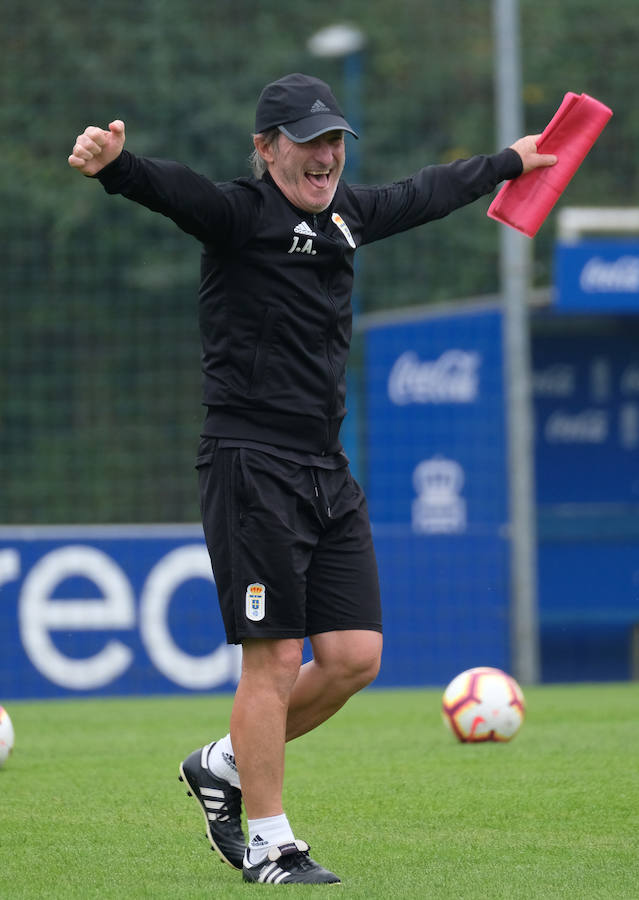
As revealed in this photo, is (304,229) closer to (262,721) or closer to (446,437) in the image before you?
(262,721)

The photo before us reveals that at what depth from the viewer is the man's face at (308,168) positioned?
4523 mm

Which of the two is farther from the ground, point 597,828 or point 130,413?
point 130,413

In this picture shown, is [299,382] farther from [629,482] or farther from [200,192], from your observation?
[629,482]

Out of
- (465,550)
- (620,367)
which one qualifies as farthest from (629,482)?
(465,550)

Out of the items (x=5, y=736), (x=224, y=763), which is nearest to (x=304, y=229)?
(x=224, y=763)

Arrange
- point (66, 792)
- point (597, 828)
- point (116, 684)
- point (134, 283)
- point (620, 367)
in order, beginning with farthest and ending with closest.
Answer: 1. point (134, 283)
2. point (620, 367)
3. point (116, 684)
4. point (66, 792)
5. point (597, 828)

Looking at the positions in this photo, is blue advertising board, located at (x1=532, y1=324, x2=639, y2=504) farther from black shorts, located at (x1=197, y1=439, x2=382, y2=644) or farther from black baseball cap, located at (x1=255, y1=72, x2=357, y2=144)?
black baseball cap, located at (x1=255, y1=72, x2=357, y2=144)

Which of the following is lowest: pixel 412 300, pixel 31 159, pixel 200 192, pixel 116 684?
pixel 116 684

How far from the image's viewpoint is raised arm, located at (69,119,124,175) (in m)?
4.12

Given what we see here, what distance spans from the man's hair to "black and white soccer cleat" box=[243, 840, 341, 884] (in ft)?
5.95

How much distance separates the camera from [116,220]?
57.9 ft

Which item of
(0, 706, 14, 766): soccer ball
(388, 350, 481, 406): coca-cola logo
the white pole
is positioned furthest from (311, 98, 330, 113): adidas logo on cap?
(388, 350, 481, 406): coca-cola logo

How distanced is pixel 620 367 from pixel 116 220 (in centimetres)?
613

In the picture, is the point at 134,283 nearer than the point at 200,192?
No
